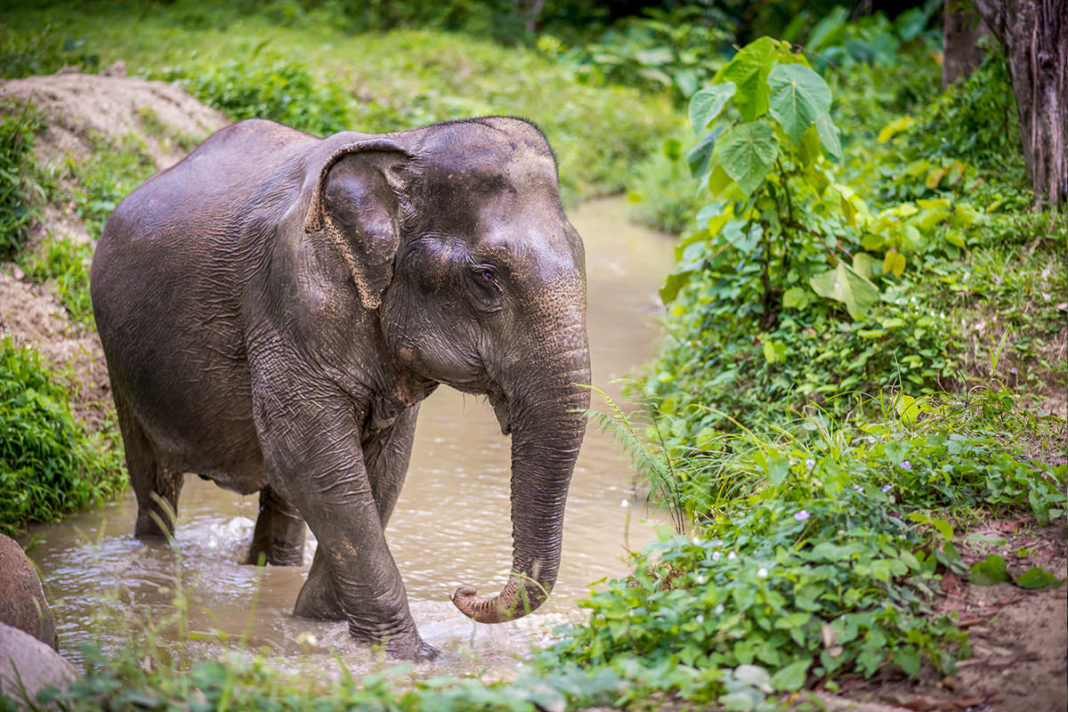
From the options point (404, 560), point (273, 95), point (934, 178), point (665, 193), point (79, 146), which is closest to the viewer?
point (404, 560)

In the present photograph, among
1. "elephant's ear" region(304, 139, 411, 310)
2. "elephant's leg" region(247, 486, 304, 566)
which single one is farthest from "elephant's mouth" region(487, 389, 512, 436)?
"elephant's leg" region(247, 486, 304, 566)

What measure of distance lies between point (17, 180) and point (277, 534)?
13.2 ft

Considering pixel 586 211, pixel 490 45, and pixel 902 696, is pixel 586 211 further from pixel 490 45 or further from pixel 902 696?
pixel 902 696

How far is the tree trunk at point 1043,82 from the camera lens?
22.0 feet

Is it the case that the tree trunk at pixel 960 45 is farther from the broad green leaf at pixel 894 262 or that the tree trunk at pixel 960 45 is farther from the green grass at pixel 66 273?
the green grass at pixel 66 273

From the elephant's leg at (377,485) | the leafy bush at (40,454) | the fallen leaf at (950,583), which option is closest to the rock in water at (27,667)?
the elephant's leg at (377,485)

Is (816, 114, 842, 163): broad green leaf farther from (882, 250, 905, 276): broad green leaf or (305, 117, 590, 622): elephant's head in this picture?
(305, 117, 590, 622): elephant's head

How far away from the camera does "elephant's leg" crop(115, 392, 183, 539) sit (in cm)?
568

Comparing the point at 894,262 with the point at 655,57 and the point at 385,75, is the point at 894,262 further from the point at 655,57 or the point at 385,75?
the point at 655,57

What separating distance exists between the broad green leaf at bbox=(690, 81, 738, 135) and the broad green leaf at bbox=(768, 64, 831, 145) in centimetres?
25

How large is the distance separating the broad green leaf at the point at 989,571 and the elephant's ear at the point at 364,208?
2324 millimetres

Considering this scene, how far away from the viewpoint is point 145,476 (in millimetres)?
5727

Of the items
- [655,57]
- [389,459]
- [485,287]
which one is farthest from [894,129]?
[655,57]

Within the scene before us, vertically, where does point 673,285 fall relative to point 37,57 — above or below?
below
